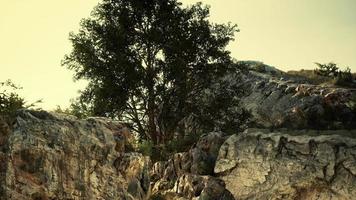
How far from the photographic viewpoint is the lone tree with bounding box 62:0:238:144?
3284 centimetres

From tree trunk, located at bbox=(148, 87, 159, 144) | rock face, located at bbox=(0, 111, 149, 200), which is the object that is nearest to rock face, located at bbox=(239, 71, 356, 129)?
tree trunk, located at bbox=(148, 87, 159, 144)

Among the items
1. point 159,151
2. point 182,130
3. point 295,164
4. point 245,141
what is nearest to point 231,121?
point 182,130

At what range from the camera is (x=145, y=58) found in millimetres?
34750

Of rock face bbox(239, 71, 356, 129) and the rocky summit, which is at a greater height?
rock face bbox(239, 71, 356, 129)

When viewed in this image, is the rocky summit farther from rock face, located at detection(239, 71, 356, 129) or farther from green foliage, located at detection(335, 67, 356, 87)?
green foliage, located at detection(335, 67, 356, 87)

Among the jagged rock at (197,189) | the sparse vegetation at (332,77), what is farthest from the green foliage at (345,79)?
the jagged rock at (197,189)

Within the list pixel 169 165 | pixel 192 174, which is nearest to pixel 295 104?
pixel 169 165

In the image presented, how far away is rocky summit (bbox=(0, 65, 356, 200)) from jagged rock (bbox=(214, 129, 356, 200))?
47 millimetres

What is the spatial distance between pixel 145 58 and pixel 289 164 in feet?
56.7

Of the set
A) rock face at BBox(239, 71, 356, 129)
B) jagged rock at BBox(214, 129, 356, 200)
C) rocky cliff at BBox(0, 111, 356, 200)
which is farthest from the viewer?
rock face at BBox(239, 71, 356, 129)

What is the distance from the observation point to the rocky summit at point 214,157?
969 cm

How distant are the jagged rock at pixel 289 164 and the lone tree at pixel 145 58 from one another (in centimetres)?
1149

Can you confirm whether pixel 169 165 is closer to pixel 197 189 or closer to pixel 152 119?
pixel 197 189

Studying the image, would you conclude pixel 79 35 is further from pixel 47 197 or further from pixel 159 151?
pixel 47 197
